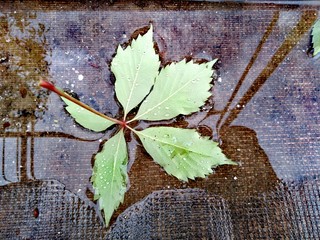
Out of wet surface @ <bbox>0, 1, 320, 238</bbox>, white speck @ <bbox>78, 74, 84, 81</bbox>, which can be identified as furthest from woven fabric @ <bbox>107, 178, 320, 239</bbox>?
white speck @ <bbox>78, 74, 84, 81</bbox>

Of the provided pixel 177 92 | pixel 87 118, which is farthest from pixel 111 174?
pixel 177 92

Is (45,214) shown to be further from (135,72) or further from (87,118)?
(135,72)

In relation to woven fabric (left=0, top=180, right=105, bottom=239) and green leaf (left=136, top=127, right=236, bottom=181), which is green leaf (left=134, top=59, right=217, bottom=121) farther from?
woven fabric (left=0, top=180, right=105, bottom=239)

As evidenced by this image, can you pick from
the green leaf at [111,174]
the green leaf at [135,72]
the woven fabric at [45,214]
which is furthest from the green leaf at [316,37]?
the woven fabric at [45,214]

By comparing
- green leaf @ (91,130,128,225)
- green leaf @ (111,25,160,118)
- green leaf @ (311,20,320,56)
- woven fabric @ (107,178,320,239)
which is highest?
green leaf @ (311,20,320,56)

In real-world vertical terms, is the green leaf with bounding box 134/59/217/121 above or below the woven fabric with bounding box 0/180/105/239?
above

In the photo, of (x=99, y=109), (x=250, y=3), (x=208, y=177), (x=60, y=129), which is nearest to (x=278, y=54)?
(x=250, y=3)

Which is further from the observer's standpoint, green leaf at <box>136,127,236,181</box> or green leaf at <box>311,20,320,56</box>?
green leaf at <box>311,20,320,56</box>
